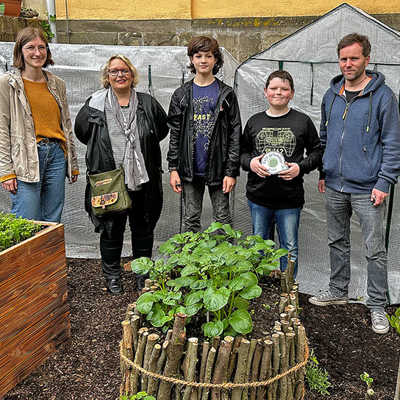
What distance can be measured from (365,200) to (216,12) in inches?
160

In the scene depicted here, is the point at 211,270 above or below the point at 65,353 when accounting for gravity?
above

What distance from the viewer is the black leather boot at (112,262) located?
400 centimetres

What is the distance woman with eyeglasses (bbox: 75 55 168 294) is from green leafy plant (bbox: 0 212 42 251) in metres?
0.84

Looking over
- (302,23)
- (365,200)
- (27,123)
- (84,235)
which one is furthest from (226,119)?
(302,23)

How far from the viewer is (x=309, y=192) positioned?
174 inches

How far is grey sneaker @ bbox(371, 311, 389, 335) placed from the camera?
361cm

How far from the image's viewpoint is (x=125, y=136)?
3.69 meters

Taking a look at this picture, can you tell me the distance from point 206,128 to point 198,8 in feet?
11.7

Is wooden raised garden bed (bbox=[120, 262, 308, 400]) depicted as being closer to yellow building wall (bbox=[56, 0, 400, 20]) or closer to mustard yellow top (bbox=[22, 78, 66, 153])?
mustard yellow top (bbox=[22, 78, 66, 153])

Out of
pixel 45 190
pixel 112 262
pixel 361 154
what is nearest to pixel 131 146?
pixel 45 190

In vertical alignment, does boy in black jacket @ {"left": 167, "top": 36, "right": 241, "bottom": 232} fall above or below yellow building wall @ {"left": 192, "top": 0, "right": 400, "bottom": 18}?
below

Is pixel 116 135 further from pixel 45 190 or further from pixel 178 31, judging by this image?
pixel 178 31

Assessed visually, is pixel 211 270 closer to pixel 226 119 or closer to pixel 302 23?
pixel 226 119

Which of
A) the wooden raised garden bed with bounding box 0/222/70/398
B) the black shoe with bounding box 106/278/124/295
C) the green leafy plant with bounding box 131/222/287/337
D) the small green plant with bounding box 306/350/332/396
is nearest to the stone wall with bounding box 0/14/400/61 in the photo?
the black shoe with bounding box 106/278/124/295
